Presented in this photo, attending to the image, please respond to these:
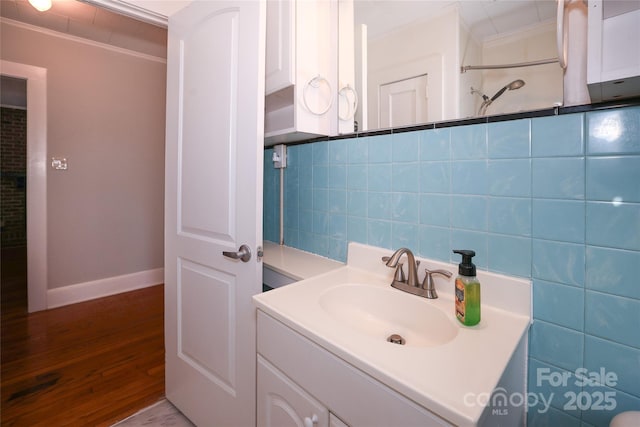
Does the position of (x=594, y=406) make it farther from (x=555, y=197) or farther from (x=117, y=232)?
(x=117, y=232)

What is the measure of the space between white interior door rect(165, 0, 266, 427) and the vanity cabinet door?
194mm

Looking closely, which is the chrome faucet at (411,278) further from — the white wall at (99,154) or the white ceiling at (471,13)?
the white wall at (99,154)

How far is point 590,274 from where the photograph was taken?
700mm

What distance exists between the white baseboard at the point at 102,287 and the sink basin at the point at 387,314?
2830 millimetres

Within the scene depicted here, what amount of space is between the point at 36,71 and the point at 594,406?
3797 millimetres

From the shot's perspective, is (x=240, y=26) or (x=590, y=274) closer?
(x=590, y=274)

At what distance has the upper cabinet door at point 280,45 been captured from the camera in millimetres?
1168

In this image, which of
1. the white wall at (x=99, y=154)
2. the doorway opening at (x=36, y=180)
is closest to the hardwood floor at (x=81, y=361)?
the doorway opening at (x=36, y=180)

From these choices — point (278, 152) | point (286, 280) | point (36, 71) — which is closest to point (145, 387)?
point (286, 280)

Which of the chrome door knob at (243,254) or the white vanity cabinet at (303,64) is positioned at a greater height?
the white vanity cabinet at (303,64)

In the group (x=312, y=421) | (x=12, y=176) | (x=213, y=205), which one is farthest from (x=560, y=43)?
(x=12, y=176)

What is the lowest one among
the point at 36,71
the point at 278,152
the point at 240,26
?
the point at 278,152

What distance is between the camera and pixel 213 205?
1213 millimetres

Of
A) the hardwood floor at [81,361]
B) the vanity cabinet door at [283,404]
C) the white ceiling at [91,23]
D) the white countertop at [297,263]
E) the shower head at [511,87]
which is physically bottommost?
the hardwood floor at [81,361]
